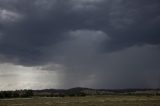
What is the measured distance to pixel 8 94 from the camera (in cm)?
16112

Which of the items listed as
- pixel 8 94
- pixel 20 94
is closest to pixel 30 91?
pixel 20 94

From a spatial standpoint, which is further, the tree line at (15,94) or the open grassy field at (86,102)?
the tree line at (15,94)

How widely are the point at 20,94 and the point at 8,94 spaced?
1185 centimetres

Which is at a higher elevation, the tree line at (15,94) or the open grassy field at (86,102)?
the tree line at (15,94)

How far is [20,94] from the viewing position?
564 feet

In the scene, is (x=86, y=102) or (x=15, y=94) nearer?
(x=86, y=102)

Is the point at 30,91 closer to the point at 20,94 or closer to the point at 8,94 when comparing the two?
the point at 20,94

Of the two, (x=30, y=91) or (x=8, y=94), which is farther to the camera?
(x=30, y=91)

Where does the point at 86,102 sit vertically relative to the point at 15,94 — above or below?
below

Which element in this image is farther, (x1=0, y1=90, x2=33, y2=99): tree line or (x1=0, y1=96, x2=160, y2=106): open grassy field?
(x1=0, y1=90, x2=33, y2=99): tree line

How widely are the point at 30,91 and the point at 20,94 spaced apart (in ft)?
32.3

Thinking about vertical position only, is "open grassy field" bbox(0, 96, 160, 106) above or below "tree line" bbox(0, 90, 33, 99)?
below
